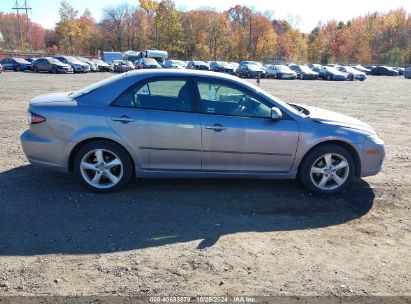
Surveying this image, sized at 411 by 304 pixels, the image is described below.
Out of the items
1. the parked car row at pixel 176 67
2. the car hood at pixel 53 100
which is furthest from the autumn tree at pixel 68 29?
the car hood at pixel 53 100

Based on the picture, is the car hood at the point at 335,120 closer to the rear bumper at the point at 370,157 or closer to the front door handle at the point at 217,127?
the rear bumper at the point at 370,157

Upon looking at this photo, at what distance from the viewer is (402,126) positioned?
11031 millimetres

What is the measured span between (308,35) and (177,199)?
11199 centimetres

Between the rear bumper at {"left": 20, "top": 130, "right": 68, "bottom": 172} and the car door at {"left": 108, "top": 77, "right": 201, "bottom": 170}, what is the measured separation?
0.78 metres

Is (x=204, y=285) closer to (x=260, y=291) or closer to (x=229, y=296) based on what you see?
(x=229, y=296)

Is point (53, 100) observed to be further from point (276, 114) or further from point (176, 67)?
point (176, 67)

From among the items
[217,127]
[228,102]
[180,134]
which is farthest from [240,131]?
[180,134]

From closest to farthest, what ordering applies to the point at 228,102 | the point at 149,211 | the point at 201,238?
the point at 201,238 → the point at 149,211 → the point at 228,102

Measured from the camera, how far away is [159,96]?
5.07 m

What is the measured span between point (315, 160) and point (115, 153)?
2.68 metres

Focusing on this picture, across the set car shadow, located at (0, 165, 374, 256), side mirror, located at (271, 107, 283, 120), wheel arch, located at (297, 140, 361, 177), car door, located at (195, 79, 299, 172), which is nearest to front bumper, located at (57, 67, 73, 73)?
car shadow, located at (0, 165, 374, 256)

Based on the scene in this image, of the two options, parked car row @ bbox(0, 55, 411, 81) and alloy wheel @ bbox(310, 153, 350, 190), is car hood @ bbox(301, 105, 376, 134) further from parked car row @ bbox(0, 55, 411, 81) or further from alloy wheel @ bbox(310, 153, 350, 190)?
parked car row @ bbox(0, 55, 411, 81)

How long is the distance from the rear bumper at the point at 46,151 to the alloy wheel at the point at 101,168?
0.29 m

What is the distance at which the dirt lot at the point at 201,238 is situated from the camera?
126 inches
